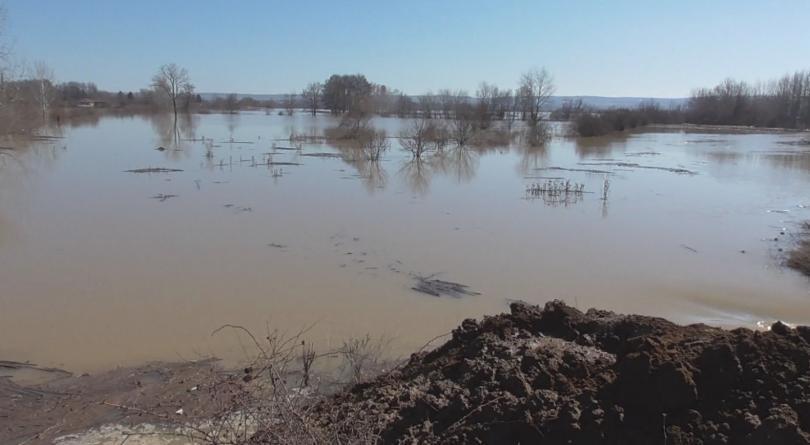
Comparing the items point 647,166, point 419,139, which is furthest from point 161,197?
point 647,166

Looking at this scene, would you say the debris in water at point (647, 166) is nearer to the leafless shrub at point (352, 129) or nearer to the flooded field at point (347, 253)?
the flooded field at point (347, 253)

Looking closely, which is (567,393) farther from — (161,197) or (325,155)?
(325,155)

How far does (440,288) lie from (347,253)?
8.59 ft

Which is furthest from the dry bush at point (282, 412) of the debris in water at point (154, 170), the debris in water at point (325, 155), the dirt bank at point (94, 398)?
the debris in water at point (325, 155)

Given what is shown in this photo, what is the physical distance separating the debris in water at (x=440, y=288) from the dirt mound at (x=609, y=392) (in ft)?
14.2

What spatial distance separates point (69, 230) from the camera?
12.8 meters

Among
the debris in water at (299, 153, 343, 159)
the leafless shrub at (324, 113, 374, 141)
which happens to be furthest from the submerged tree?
the debris in water at (299, 153, 343, 159)

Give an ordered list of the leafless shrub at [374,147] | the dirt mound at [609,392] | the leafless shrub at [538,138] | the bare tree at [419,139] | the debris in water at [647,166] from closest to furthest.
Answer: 1. the dirt mound at [609,392]
2. the debris in water at [647,166]
3. the leafless shrub at [374,147]
4. the bare tree at [419,139]
5. the leafless shrub at [538,138]

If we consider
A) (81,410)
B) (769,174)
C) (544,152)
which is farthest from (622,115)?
(81,410)

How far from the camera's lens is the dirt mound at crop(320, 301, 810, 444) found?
3.09 metres

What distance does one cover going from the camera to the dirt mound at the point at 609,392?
309cm

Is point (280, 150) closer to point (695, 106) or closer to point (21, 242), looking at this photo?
point (21, 242)

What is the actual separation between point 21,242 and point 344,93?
275 feet

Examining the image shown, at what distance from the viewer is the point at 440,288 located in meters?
9.08
